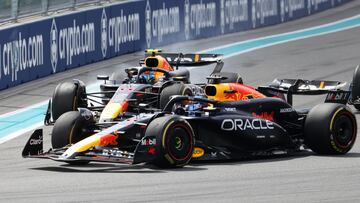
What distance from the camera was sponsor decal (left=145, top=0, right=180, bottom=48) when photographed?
29.0 meters

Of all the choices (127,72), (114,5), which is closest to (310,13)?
(114,5)

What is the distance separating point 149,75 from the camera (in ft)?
60.1

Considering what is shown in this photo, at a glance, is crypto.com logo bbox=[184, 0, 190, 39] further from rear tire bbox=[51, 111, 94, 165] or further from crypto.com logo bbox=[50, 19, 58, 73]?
rear tire bbox=[51, 111, 94, 165]

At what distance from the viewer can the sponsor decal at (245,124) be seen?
14.3m

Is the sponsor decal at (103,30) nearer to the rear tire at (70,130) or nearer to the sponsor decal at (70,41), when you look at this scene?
the sponsor decal at (70,41)

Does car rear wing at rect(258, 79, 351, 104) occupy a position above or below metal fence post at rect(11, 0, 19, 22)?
below

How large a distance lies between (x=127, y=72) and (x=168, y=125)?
19.5ft

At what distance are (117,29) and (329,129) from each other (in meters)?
14.0

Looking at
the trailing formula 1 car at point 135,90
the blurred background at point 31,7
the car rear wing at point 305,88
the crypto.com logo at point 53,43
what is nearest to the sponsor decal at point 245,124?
the car rear wing at point 305,88

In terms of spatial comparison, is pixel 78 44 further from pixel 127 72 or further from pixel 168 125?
pixel 168 125

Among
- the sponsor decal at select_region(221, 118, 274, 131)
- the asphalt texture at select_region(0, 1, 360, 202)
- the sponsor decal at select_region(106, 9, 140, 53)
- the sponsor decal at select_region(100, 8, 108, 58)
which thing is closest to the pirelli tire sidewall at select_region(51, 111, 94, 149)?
the asphalt texture at select_region(0, 1, 360, 202)

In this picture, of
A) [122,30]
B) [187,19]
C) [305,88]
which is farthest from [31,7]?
[305,88]

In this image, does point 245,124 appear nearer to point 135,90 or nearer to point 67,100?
point 135,90

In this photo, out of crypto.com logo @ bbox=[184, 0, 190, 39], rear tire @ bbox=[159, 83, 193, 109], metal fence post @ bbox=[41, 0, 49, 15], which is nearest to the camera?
rear tire @ bbox=[159, 83, 193, 109]
